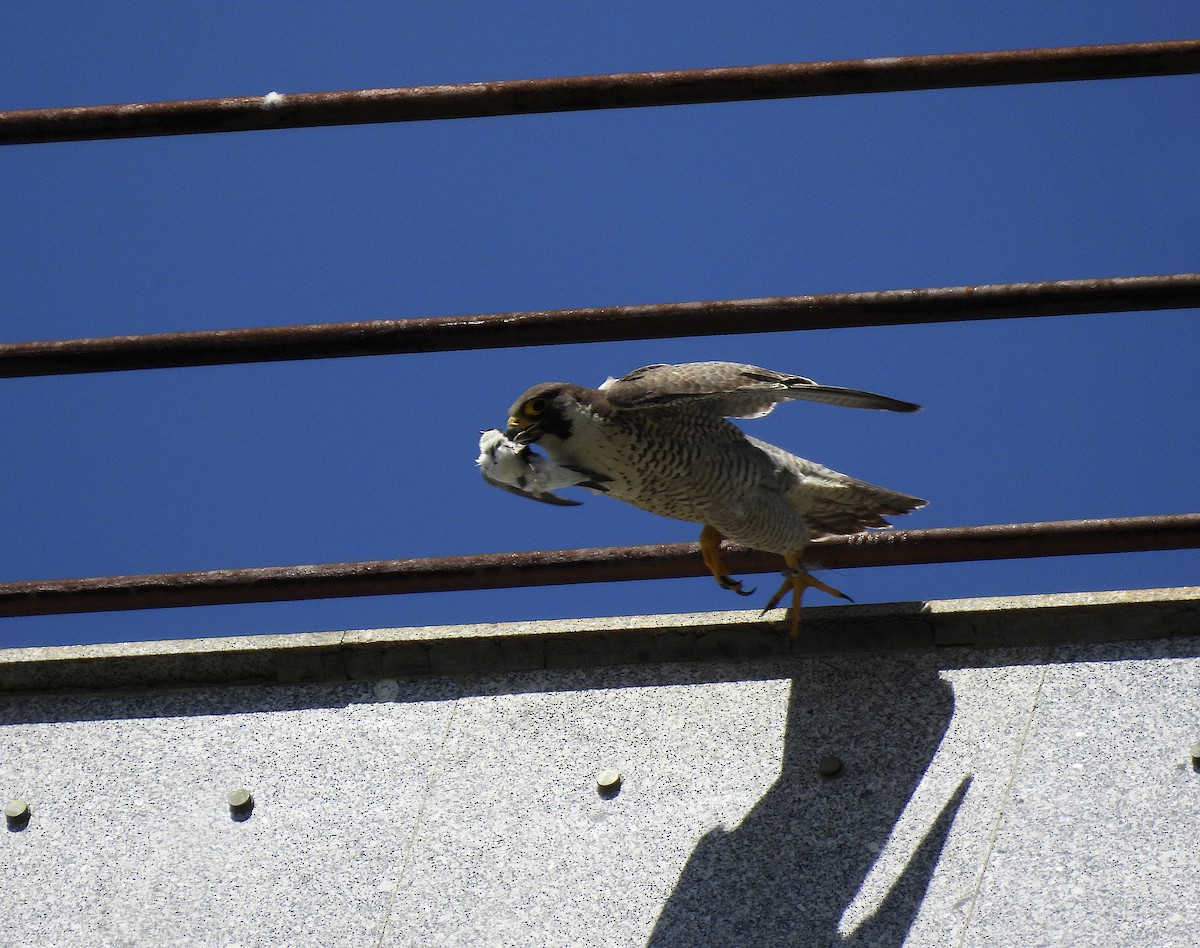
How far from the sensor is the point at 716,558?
3.73m

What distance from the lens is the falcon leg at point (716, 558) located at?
370 centimetres

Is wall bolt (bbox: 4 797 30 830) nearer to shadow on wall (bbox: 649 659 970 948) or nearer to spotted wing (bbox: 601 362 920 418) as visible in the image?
shadow on wall (bbox: 649 659 970 948)

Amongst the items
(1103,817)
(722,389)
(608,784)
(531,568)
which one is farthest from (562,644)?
(1103,817)

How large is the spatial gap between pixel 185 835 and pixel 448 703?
0.62 meters

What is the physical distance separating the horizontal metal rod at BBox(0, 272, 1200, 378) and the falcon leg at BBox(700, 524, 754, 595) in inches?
26.2

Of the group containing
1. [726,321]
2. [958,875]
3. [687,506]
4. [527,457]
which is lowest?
[958,875]

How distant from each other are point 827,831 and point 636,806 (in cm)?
40

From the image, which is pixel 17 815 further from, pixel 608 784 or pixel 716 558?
pixel 716 558

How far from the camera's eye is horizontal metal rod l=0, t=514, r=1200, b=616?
3.35m

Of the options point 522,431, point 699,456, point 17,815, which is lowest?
point 17,815

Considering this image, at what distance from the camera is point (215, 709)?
3535mm

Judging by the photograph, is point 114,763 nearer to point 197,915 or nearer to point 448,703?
point 197,915

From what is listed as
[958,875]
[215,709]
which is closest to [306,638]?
[215,709]

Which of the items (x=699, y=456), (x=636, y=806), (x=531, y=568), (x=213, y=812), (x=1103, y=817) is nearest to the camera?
(x=1103, y=817)
